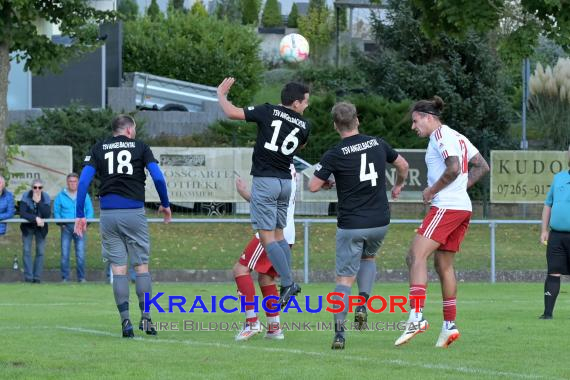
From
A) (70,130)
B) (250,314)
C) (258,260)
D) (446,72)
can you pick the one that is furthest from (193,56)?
(250,314)

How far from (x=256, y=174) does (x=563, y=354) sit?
10.1ft

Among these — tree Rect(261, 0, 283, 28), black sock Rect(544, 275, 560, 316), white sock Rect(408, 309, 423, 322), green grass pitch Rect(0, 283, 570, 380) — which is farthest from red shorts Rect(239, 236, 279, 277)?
tree Rect(261, 0, 283, 28)

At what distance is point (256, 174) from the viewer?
11.4 meters

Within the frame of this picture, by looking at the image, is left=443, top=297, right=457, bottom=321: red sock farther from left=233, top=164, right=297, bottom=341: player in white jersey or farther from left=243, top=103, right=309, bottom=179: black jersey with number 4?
left=243, top=103, right=309, bottom=179: black jersey with number 4

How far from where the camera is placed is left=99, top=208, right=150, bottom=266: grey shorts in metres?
11.6

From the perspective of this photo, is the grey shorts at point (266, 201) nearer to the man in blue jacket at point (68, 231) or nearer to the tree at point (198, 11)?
the man in blue jacket at point (68, 231)

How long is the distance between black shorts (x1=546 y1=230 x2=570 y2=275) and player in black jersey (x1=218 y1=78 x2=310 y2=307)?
385cm

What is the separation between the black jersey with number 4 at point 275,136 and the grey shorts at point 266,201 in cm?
7

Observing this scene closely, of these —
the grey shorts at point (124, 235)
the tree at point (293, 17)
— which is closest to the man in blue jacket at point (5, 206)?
the grey shorts at point (124, 235)

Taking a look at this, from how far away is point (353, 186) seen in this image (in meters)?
10.7

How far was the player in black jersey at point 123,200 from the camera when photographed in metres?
11.6

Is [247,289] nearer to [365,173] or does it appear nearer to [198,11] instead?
[365,173]

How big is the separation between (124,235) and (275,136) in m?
A: 1.70

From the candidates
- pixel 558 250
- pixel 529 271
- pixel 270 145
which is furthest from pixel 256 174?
pixel 529 271
